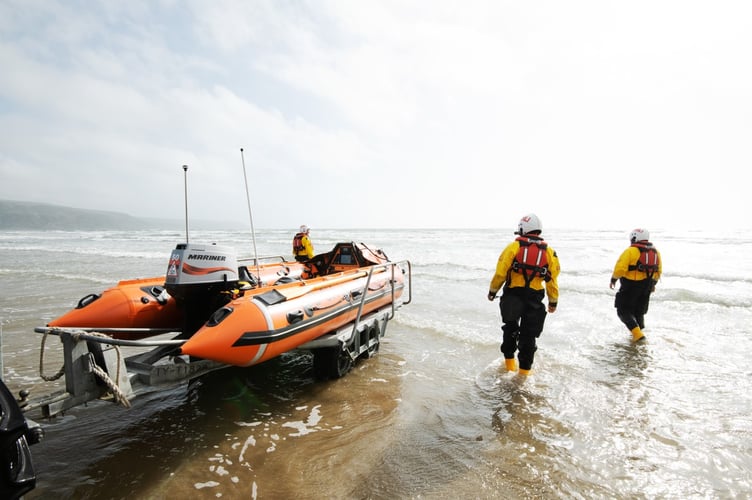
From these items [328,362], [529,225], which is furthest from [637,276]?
[328,362]

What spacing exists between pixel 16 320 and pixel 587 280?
45.9 ft

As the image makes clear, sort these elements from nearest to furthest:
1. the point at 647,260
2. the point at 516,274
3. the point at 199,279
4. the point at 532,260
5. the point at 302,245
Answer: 1. the point at 199,279
2. the point at 532,260
3. the point at 516,274
4. the point at 647,260
5. the point at 302,245

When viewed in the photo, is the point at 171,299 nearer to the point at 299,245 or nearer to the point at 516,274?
the point at 516,274

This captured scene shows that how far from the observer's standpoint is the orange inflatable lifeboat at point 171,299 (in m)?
3.55

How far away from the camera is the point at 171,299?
4.27 meters

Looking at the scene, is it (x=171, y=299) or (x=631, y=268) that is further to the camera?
(x=631, y=268)

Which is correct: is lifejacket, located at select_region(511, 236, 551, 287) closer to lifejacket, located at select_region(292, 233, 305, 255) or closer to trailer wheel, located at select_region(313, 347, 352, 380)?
trailer wheel, located at select_region(313, 347, 352, 380)

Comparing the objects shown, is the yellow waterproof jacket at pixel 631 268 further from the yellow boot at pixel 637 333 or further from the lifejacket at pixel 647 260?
the yellow boot at pixel 637 333

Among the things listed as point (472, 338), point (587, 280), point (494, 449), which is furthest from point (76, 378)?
point (587, 280)

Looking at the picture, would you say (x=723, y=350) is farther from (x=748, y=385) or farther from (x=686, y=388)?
(x=686, y=388)

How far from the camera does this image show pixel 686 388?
4359 mm

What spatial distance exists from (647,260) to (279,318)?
556cm

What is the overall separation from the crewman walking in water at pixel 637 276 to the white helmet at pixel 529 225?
7.09 feet

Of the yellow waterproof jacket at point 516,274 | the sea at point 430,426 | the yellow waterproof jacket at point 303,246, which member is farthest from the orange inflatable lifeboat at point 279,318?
the yellow waterproof jacket at point 303,246
